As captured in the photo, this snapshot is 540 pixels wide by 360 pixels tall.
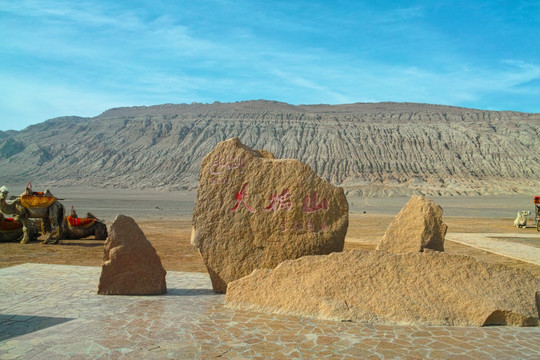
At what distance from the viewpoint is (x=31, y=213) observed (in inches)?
525

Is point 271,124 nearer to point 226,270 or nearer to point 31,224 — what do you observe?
point 31,224

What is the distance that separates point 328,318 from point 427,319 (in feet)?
4.13

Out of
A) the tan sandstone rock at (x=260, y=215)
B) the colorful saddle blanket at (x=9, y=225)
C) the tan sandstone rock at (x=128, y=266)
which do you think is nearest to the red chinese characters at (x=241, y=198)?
the tan sandstone rock at (x=260, y=215)

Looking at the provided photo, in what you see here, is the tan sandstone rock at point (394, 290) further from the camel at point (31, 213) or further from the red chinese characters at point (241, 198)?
the camel at point (31, 213)

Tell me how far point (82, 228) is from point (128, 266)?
8.76 m

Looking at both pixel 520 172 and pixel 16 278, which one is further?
pixel 520 172

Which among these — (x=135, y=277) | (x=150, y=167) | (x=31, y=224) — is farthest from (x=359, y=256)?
(x=150, y=167)

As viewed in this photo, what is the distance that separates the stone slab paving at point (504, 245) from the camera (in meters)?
12.3

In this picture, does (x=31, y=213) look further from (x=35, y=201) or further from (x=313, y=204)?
(x=313, y=204)

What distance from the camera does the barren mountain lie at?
194 feet

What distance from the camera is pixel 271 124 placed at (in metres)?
74.9

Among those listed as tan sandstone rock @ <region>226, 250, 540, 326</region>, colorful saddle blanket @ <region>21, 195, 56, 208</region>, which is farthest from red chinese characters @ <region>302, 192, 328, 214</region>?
colorful saddle blanket @ <region>21, 195, 56, 208</region>

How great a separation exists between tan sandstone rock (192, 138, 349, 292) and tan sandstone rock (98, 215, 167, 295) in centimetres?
85

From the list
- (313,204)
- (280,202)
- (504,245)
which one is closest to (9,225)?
(280,202)
